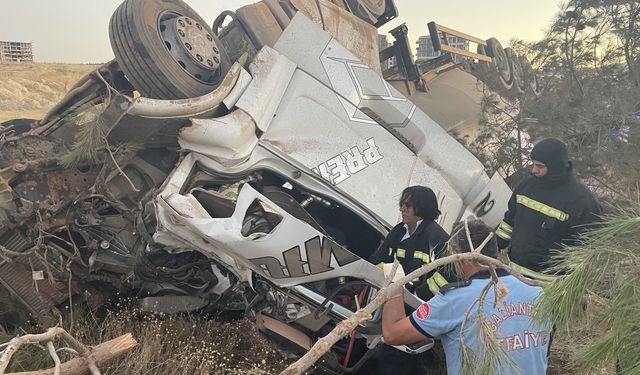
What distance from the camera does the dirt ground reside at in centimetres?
3005

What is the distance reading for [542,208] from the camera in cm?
Result: 345

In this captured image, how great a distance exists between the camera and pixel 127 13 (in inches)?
129

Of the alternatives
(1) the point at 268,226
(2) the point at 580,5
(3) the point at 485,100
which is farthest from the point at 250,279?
(2) the point at 580,5

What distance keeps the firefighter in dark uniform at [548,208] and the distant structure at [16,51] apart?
4703cm

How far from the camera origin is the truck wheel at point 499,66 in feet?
20.8

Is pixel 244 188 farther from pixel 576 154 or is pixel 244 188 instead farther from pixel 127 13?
pixel 576 154

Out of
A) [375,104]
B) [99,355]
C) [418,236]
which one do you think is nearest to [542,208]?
[418,236]

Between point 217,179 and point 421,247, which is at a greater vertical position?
point 421,247

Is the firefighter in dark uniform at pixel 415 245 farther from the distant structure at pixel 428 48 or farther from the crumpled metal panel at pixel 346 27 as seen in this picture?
the distant structure at pixel 428 48

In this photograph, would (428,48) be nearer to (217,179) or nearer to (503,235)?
(503,235)

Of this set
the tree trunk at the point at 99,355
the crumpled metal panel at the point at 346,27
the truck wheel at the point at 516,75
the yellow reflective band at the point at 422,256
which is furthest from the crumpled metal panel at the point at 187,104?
the truck wheel at the point at 516,75

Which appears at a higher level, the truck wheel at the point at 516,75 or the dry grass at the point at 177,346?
the truck wheel at the point at 516,75

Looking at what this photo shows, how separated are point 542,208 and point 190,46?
2.29 meters

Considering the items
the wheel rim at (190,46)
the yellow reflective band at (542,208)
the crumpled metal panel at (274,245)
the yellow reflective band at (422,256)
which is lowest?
the crumpled metal panel at (274,245)
